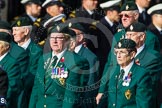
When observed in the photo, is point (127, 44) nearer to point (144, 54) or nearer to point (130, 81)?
point (130, 81)

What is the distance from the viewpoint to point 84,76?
12.2 metres

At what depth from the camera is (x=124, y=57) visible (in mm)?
11867

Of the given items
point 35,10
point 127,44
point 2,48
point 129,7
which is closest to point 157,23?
point 129,7

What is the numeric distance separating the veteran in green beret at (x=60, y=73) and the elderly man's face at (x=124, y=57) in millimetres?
542

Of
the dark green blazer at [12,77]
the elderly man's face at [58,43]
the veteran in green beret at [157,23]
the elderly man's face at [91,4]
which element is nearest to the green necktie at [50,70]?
the elderly man's face at [58,43]

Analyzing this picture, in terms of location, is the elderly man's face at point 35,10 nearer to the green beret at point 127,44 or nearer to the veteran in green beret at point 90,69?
the veteran in green beret at point 90,69

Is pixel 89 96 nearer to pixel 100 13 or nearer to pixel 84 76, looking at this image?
pixel 84 76

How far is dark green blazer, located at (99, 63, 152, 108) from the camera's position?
11812mm

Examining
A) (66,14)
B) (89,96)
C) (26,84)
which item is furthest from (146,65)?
(66,14)

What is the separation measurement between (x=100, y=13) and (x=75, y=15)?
0.59 m

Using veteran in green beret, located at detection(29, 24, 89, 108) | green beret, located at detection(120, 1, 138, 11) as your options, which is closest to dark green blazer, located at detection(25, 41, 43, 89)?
veteran in green beret, located at detection(29, 24, 89, 108)

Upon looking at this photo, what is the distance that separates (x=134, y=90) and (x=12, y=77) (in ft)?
6.07

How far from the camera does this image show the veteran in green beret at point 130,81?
11.8 m

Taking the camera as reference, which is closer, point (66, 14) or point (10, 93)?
point (10, 93)
